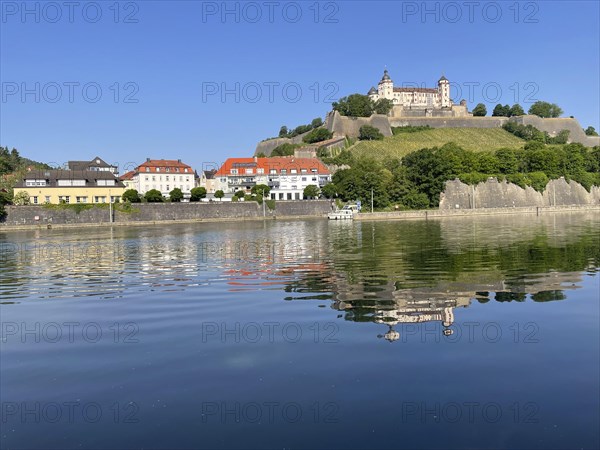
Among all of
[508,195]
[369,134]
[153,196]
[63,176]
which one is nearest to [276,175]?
[153,196]

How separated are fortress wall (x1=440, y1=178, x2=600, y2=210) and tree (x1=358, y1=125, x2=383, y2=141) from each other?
119 feet

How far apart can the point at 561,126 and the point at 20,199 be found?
372ft

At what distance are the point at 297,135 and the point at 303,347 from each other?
118233 mm

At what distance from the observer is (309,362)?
812cm

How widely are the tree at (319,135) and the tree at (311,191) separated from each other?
3083 cm

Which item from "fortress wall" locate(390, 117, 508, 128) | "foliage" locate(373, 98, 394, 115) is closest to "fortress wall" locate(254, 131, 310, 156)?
"foliage" locate(373, 98, 394, 115)

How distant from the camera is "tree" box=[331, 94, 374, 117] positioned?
121 m

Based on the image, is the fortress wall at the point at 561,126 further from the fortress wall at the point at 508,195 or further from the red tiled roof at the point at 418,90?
the fortress wall at the point at 508,195

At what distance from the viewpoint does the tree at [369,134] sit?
114438 mm

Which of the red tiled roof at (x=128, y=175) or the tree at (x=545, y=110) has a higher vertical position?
the tree at (x=545, y=110)

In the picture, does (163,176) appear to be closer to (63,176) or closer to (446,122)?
(63,176)

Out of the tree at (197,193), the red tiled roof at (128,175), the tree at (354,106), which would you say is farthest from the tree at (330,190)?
the tree at (354,106)

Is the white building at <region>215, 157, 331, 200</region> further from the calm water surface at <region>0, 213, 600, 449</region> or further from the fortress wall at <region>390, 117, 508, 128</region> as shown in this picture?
the calm water surface at <region>0, 213, 600, 449</region>

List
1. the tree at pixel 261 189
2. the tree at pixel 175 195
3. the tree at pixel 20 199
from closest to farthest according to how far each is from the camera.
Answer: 1. the tree at pixel 20 199
2. the tree at pixel 175 195
3. the tree at pixel 261 189
